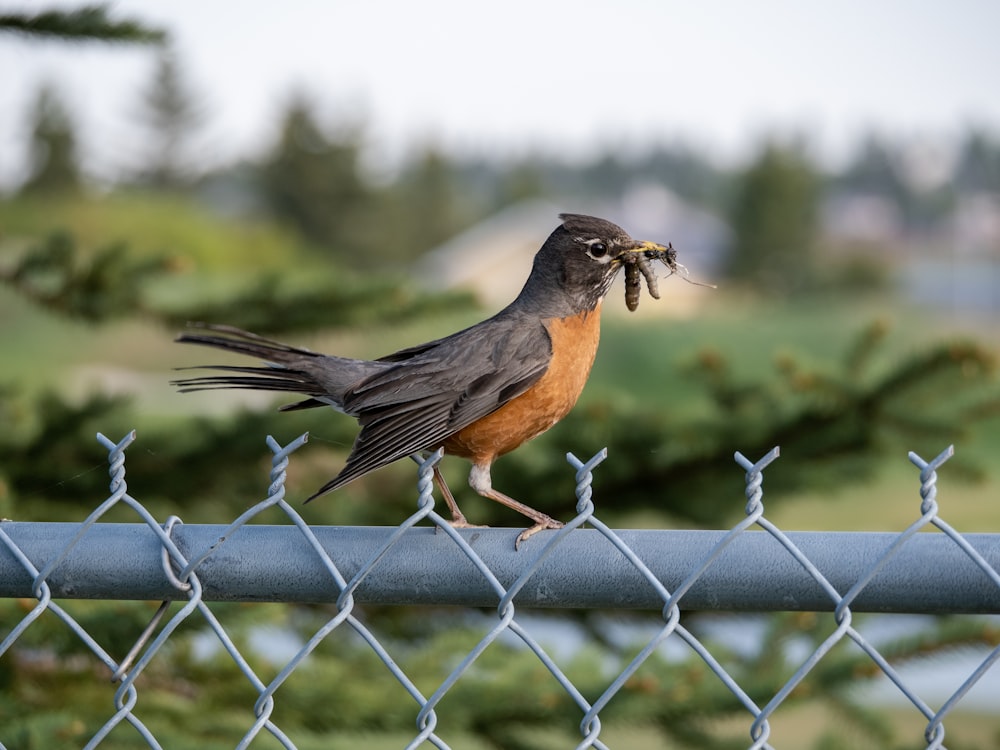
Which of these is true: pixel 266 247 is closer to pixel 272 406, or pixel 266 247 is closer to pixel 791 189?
pixel 791 189

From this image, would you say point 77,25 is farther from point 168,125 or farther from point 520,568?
point 168,125

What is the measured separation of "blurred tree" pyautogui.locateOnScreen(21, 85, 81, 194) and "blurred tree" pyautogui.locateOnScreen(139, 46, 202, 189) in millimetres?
14839

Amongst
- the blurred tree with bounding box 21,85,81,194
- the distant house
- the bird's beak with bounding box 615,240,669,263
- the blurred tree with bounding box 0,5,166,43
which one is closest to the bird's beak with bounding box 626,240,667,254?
the bird's beak with bounding box 615,240,669,263

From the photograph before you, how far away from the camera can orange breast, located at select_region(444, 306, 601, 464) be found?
2107mm

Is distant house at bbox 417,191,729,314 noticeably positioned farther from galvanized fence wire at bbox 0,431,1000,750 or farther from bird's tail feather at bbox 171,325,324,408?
galvanized fence wire at bbox 0,431,1000,750

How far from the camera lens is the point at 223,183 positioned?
63406 millimetres

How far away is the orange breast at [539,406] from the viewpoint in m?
2.11

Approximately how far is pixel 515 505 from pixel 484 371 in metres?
0.33

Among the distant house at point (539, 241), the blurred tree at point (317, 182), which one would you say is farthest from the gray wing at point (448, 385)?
the blurred tree at point (317, 182)

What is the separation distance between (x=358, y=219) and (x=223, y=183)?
17.0m

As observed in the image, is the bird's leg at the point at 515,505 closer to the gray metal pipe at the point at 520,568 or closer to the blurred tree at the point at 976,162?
the gray metal pipe at the point at 520,568

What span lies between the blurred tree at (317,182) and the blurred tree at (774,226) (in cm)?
1832

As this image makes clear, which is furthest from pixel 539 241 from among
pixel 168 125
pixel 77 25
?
pixel 168 125

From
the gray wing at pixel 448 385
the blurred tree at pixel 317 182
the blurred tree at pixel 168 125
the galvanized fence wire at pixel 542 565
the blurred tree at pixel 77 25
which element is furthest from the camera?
the blurred tree at pixel 168 125
